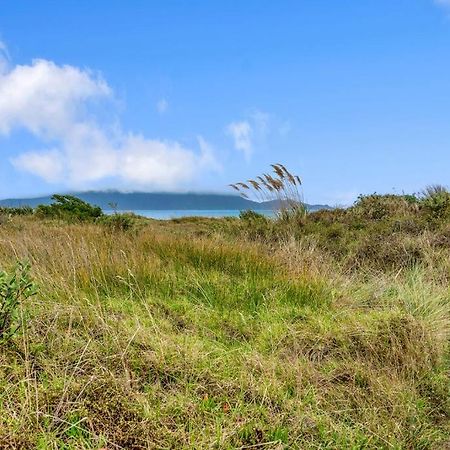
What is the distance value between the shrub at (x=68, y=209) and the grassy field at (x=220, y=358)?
31.9 ft

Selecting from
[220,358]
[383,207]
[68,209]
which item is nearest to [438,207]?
[383,207]

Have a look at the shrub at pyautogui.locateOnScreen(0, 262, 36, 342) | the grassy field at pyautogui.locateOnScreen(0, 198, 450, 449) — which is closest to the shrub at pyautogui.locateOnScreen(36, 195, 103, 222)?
the grassy field at pyautogui.locateOnScreen(0, 198, 450, 449)

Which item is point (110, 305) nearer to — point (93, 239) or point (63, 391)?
point (63, 391)

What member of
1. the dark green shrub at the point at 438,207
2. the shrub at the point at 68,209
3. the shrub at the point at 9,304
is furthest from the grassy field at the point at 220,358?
the shrub at the point at 68,209

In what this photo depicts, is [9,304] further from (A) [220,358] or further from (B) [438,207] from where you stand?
(B) [438,207]

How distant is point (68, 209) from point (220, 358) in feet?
49.5

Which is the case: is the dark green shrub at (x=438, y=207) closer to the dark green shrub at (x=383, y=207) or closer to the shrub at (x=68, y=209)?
the dark green shrub at (x=383, y=207)

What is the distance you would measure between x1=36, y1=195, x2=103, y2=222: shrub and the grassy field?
31.9 ft

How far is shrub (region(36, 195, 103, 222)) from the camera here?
1607 centimetres

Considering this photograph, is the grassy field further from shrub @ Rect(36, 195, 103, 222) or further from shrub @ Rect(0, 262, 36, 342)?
shrub @ Rect(36, 195, 103, 222)

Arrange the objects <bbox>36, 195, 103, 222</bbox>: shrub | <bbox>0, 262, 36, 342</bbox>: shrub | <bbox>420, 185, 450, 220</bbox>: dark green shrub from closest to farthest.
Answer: <bbox>0, 262, 36, 342</bbox>: shrub, <bbox>420, 185, 450, 220</bbox>: dark green shrub, <bbox>36, 195, 103, 222</bbox>: shrub

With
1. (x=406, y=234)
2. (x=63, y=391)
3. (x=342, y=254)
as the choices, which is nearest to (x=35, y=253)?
(x=63, y=391)

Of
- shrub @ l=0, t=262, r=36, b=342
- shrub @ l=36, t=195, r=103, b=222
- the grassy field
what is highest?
shrub @ l=36, t=195, r=103, b=222

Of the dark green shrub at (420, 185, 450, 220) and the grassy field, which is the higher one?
the dark green shrub at (420, 185, 450, 220)
